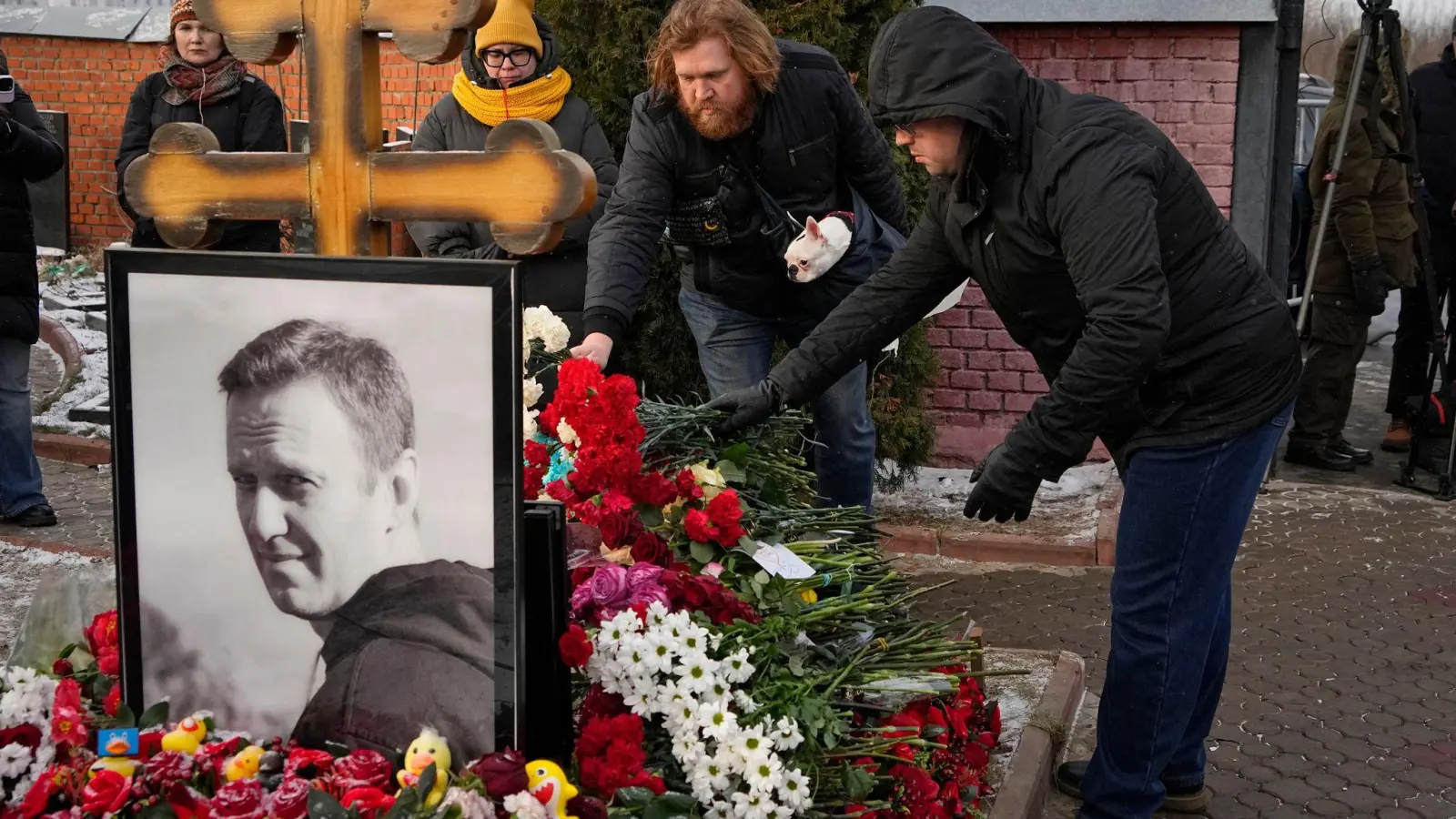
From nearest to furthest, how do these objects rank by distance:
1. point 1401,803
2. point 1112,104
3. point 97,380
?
A: point 1112,104 → point 1401,803 → point 97,380

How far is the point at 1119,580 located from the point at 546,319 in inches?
58.8

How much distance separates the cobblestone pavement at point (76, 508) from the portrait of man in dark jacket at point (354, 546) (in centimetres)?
351

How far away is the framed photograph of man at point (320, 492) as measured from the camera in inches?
87.0

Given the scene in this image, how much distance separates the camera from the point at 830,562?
318cm

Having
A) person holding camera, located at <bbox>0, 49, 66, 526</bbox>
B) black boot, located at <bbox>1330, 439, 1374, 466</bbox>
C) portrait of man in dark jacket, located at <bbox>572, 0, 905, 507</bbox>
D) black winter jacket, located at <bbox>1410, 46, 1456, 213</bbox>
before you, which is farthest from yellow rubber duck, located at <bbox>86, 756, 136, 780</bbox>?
black winter jacket, located at <bbox>1410, 46, 1456, 213</bbox>

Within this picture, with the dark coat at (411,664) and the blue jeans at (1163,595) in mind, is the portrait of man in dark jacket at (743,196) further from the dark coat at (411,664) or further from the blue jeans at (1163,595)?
the dark coat at (411,664)

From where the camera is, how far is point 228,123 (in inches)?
220

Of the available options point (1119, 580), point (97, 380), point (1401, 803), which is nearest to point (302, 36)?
point (1119, 580)

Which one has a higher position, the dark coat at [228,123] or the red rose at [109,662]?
the dark coat at [228,123]

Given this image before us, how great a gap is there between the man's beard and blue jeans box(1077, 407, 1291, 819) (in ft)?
4.93

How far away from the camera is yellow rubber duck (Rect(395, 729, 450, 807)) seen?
2.16 m

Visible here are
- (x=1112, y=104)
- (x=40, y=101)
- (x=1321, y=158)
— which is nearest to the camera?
(x=1112, y=104)

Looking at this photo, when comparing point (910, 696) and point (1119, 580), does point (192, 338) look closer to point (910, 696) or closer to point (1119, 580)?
point (910, 696)

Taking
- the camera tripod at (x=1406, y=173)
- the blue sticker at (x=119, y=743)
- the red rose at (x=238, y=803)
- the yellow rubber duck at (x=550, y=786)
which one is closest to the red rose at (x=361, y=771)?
the red rose at (x=238, y=803)
